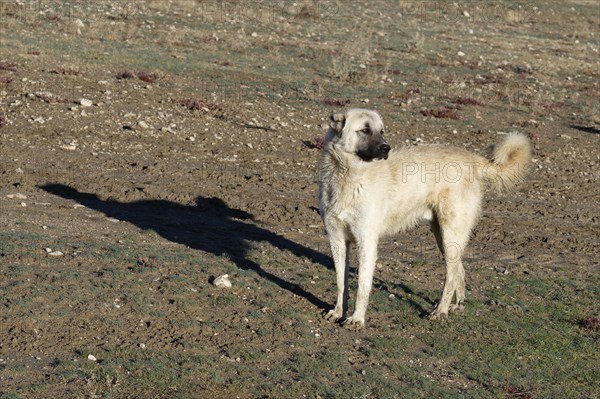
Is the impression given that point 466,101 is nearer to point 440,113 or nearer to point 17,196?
point 440,113

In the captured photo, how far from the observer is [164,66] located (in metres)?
21.5

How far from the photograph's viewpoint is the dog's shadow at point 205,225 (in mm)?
10773

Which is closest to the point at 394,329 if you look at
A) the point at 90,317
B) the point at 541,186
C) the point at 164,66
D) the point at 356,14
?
the point at 90,317

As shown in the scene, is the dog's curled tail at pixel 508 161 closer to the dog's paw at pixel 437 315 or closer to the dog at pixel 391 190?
the dog at pixel 391 190

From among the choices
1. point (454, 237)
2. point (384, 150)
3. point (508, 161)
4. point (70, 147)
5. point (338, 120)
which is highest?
point (338, 120)

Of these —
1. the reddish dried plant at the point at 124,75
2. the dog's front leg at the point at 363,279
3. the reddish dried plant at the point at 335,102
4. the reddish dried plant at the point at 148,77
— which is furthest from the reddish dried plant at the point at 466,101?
the dog's front leg at the point at 363,279

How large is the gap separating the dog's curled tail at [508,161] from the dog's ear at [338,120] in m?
1.68

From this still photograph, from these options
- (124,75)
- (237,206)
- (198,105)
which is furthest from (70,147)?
(124,75)

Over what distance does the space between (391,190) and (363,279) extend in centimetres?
92

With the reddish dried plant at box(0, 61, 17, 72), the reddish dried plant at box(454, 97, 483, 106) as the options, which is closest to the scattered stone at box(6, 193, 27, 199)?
the reddish dried plant at box(0, 61, 17, 72)

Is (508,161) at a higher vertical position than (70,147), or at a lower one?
higher

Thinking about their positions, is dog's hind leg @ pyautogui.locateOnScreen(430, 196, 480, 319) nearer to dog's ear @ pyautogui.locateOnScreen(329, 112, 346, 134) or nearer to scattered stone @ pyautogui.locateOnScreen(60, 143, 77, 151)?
dog's ear @ pyautogui.locateOnScreen(329, 112, 346, 134)

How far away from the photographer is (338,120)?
858cm

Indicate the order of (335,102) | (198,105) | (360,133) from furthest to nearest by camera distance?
(335,102) → (198,105) → (360,133)
